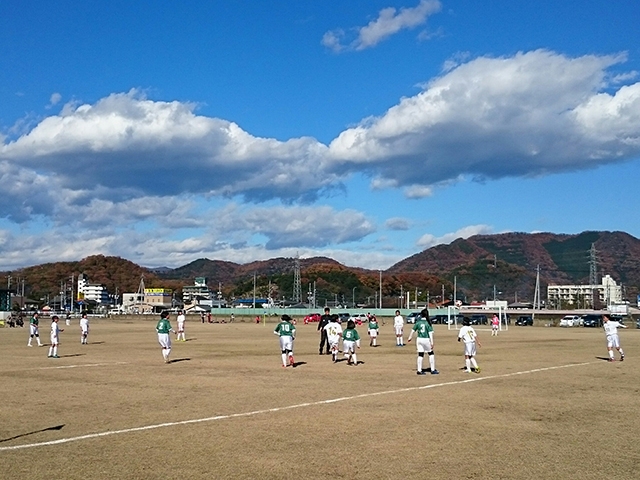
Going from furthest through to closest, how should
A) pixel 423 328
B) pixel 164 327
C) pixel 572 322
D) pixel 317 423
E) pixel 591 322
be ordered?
1. pixel 572 322
2. pixel 591 322
3. pixel 164 327
4. pixel 423 328
5. pixel 317 423

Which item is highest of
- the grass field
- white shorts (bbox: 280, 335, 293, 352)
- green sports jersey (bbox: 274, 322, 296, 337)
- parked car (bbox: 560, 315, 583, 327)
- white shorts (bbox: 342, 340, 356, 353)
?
green sports jersey (bbox: 274, 322, 296, 337)

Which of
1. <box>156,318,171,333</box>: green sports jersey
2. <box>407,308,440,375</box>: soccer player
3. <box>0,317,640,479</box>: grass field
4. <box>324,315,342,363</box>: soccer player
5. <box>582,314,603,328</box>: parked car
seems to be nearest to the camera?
<box>0,317,640,479</box>: grass field

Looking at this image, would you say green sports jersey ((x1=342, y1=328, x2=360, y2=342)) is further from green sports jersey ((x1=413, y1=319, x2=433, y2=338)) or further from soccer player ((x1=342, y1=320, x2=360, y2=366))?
green sports jersey ((x1=413, y1=319, x2=433, y2=338))

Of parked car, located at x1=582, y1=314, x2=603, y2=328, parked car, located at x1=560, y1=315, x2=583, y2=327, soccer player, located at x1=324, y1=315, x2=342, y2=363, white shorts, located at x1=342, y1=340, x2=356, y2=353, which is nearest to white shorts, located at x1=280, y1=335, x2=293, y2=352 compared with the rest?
white shorts, located at x1=342, y1=340, x2=356, y2=353

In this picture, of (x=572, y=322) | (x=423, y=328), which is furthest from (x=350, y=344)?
(x=572, y=322)

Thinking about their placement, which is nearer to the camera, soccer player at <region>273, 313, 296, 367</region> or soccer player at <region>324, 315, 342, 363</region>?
soccer player at <region>273, 313, 296, 367</region>

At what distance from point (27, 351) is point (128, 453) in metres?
25.1

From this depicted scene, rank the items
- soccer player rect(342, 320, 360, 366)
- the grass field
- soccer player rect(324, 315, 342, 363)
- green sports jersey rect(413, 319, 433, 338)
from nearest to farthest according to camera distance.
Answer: the grass field
green sports jersey rect(413, 319, 433, 338)
soccer player rect(342, 320, 360, 366)
soccer player rect(324, 315, 342, 363)

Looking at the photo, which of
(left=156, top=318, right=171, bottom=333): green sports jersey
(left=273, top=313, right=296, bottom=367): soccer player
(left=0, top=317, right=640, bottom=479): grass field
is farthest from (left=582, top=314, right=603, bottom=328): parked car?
(left=156, top=318, right=171, bottom=333): green sports jersey

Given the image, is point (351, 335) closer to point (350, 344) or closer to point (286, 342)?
point (350, 344)

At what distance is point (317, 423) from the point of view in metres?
12.0

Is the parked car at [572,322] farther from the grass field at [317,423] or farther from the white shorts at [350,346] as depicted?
the white shorts at [350,346]

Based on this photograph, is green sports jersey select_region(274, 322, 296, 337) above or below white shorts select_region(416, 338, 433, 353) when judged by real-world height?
above

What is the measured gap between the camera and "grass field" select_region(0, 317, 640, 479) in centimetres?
890
